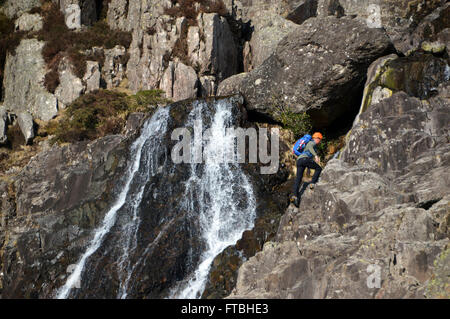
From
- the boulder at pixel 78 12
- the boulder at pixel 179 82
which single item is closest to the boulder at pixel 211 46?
the boulder at pixel 179 82

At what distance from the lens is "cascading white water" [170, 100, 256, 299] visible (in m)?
12.4

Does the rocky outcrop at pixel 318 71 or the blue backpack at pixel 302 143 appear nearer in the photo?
the blue backpack at pixel 302 143

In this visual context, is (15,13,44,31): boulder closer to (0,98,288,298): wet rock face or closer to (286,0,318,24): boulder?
(0,98,288,298): wet rock face

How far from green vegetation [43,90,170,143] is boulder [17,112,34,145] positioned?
2.89 ft

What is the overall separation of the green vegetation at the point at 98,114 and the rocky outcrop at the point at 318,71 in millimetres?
5756

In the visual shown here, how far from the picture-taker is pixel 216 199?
49.3ft

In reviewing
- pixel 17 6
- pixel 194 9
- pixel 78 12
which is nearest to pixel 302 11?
pixel 194 9

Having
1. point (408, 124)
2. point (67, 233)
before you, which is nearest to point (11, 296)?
point (67, 233)

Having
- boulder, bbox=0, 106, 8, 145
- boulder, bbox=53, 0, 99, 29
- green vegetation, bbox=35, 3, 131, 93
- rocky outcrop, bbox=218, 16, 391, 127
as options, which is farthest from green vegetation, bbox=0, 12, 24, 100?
rocky outcrop, bbox=218, 16, 391, 127

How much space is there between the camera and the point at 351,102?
690 inches

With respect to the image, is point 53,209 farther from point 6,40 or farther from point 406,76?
point 6,40

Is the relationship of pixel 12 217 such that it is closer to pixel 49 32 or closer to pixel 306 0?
pixel 49 32

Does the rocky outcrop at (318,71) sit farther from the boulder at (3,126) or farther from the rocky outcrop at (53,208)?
the boulder at (3,126)

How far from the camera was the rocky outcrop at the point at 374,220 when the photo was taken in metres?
8.67
